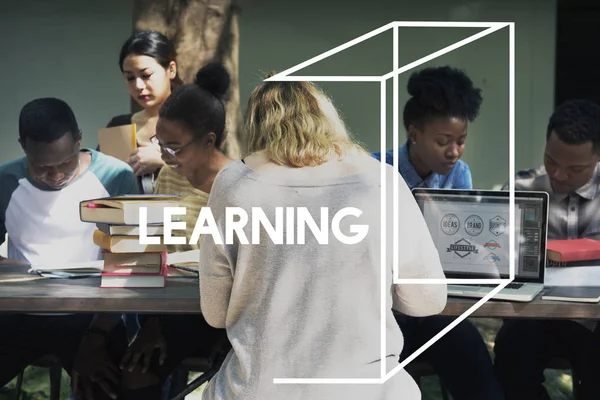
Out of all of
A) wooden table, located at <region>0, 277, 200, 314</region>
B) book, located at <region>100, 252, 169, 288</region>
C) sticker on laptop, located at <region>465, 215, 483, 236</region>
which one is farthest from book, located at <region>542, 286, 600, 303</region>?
book, located at <region>100, 252, 169, 288</region>

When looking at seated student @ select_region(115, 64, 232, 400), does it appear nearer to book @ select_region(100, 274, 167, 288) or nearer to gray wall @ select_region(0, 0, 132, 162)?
book @ select_region(100, 274, 167, 288)

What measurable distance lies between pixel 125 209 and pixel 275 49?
5.59 feet

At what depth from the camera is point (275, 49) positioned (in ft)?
13.4

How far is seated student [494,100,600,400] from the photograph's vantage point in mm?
3078

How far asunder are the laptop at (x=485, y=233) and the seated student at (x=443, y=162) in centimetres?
29

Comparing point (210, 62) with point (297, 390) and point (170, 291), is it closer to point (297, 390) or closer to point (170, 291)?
point (170, 291)

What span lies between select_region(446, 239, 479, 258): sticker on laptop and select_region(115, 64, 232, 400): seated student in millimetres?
923

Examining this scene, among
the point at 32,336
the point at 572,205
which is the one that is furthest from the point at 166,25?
the point at 572,205

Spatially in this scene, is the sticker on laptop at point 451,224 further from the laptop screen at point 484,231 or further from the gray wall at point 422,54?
the gray wall at point 422,54

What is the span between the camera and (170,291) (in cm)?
263

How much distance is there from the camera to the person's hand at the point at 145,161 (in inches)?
153

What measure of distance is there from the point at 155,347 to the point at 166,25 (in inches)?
67.7

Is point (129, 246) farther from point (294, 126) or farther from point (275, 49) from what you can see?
point (275, 49)

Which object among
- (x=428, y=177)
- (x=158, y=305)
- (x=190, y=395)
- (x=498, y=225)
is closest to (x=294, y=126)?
(x=158, y=305)
